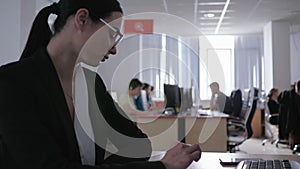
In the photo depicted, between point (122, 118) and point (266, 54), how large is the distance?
804 cm

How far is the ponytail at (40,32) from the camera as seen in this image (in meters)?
0.86

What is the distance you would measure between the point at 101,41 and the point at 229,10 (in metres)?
6.54

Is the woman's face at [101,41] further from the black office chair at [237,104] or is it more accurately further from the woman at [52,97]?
the black office chair at [237,104]

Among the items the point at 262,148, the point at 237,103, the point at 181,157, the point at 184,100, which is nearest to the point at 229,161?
the point at 181,157

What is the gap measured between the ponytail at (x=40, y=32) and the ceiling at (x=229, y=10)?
4.90m

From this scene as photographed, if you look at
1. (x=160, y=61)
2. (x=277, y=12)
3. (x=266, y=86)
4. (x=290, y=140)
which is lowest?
(x=290, y=140)

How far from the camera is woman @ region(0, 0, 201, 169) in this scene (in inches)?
24.4

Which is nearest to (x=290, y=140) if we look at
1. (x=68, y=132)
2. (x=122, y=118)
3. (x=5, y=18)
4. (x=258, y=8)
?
(x=258, y=8)

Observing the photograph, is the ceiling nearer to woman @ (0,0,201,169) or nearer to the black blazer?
woman @ (0,0,201,169)

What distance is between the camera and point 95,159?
859 mm

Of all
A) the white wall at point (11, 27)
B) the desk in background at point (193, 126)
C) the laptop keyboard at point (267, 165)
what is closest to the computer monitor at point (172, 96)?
the desk in background at point (193, 126)

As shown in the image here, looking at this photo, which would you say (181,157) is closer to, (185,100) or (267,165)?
(267,165)

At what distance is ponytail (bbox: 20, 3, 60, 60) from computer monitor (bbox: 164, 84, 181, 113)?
12.3 ft

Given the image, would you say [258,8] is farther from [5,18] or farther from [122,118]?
[122,118]
